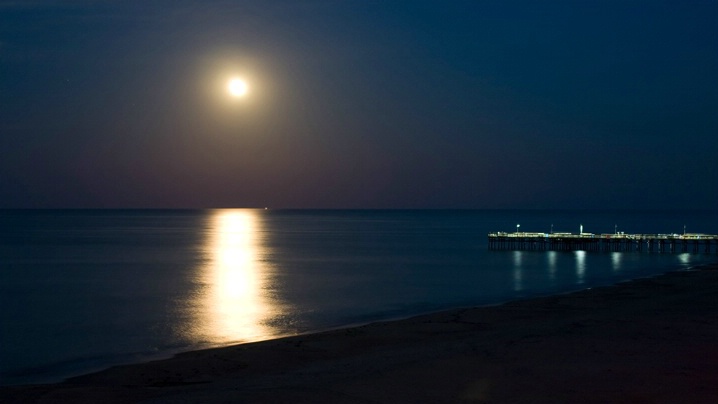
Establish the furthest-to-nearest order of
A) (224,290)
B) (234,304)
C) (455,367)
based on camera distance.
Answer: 1. (224,290)
2. (234,304)
3. (455,367)

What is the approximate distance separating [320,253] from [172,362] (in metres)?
59.5

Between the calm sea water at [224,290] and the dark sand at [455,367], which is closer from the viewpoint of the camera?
the dark sand at [455,367]

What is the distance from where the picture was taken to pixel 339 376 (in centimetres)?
1820

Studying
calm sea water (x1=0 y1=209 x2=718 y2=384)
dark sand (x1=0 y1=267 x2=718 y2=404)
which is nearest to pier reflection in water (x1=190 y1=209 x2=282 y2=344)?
calm sea water (x1=0 y1=209 x2=718 y2=384)

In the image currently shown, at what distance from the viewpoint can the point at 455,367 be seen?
18984 millimetres

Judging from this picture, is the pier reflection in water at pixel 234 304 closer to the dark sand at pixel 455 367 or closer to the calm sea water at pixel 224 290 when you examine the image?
the calm sea water at pixel 224 290

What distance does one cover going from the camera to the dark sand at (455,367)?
16.0 m

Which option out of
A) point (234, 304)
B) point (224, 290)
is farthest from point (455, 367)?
point (224, 290)

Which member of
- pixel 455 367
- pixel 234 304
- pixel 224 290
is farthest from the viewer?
pixel 224 290

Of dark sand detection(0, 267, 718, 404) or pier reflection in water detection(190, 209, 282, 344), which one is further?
pier reflection in water detection(190, 209, 282, 344)

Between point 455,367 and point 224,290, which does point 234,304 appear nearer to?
point 224,290

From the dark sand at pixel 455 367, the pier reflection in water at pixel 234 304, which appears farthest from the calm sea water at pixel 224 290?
the dark sand at pixel 455 367

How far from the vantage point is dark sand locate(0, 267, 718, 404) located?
16.0 meters

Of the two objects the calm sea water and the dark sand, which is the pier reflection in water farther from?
the dark sand
